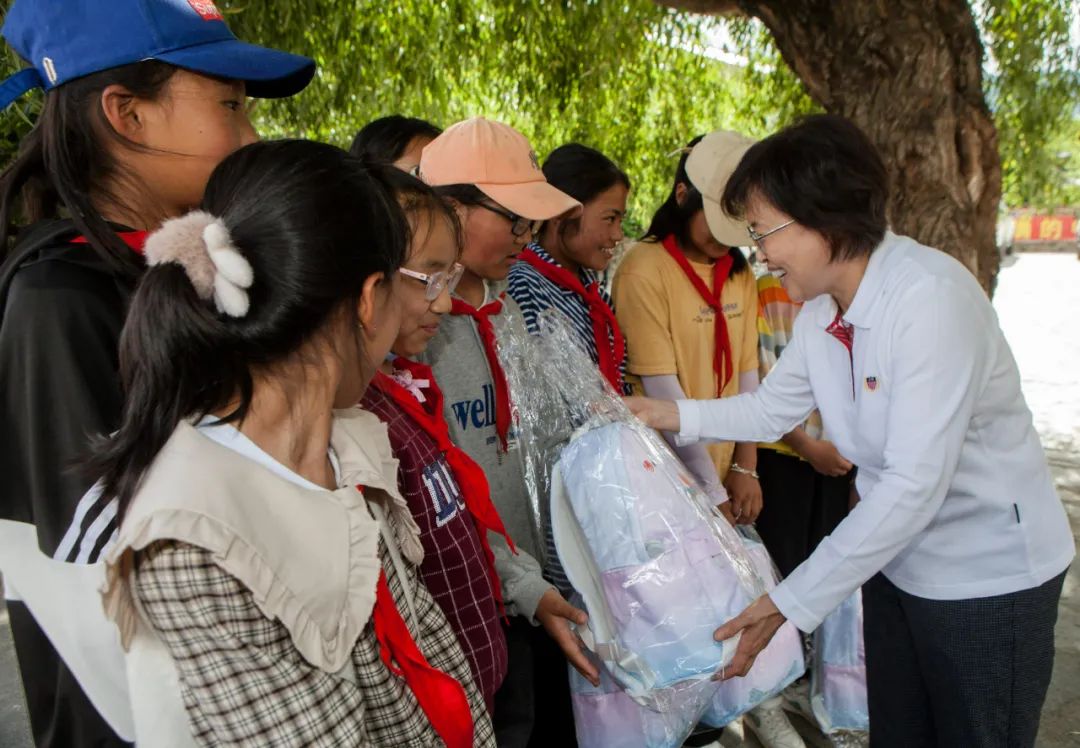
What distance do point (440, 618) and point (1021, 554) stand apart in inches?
48.8

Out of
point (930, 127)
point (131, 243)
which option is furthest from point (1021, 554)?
point (930, 127)

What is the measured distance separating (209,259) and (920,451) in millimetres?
1322

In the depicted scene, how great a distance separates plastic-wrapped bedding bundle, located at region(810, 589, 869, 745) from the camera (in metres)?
2.64

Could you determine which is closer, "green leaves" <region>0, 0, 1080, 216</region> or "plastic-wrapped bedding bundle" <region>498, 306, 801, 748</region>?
"plastic-wrapped bedding bundle" <region>498, 306, 801, 748</region>

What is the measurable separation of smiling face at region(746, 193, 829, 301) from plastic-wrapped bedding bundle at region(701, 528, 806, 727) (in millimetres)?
752

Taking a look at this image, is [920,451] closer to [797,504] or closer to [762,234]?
[762,234]

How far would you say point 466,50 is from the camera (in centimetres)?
584

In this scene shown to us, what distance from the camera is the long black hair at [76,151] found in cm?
117

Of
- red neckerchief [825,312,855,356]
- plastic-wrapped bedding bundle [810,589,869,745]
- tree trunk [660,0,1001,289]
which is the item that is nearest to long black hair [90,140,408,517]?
red neckerchief [825,312,855,356]

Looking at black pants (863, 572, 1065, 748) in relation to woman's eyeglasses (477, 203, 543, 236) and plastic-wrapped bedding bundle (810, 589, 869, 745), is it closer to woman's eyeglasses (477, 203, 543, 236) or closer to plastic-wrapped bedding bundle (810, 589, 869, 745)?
plastic-wrapped bedding bundle (810, 589, 869, 745)

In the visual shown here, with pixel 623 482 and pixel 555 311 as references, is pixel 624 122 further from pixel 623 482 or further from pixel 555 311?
pixel 623 482

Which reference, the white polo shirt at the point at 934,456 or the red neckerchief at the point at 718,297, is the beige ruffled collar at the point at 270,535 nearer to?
→ the white polo shirt at the point at 934,456

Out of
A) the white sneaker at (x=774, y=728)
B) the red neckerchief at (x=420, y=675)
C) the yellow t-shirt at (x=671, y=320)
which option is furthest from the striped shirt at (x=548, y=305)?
the white sneaker at (x=774, y=728)

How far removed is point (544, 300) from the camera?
221cm
